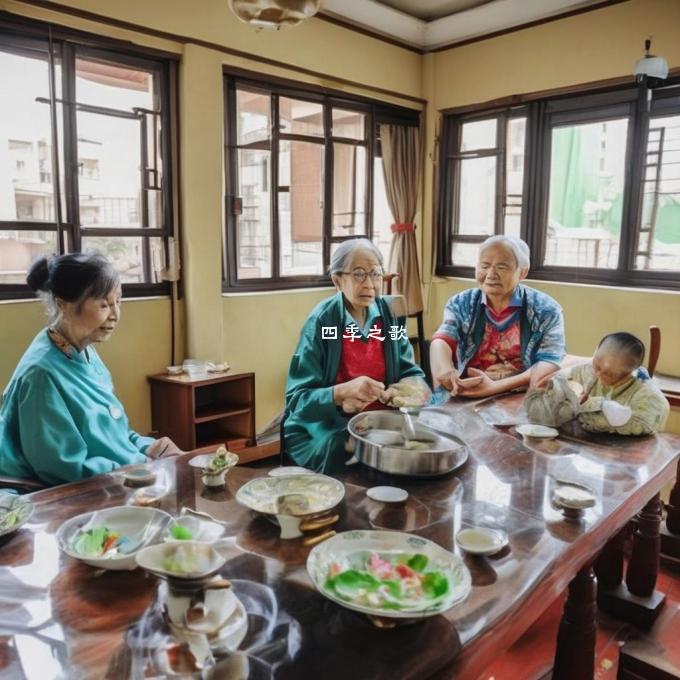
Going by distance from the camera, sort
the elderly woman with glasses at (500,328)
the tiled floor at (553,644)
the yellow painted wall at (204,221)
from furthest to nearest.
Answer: the yellow painted wall at (204,221)
the elderly woman with glasses at (500,328)
the tiled floor at (553,644)

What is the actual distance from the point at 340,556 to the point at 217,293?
2.91 metres

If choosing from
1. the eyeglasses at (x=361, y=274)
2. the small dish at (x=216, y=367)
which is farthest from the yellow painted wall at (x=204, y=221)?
the eyeglasses at (x=361, y=274)

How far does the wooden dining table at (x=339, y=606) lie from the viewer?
907 mm

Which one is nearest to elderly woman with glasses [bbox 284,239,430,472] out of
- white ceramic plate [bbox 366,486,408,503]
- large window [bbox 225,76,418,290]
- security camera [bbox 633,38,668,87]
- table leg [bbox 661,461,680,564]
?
white ceramic plate [bbox 366,486,408,503]

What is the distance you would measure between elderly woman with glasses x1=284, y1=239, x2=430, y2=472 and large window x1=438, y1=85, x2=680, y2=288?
2.41 metres

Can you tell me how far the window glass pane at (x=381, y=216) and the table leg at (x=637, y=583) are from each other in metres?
3.01

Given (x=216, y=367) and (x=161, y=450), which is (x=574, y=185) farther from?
(x=161, y=450)

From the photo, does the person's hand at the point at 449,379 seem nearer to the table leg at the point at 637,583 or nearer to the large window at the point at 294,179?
the table leg at the point at 637,583

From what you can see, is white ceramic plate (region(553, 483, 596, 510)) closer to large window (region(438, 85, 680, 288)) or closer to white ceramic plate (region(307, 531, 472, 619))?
white ceramic plate (region(307, 531, 472, 619))

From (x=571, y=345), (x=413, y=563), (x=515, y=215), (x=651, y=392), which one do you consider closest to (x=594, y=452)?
(x=651, y=392)

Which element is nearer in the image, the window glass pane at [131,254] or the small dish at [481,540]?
the small dish at [481,540]

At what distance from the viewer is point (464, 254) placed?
16.5 feet

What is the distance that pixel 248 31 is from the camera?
12.5 ft

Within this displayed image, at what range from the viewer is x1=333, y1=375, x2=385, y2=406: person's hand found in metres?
1.91
